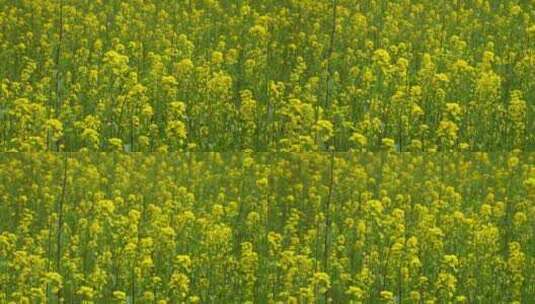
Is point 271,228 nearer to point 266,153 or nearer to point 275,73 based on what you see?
point 266,153

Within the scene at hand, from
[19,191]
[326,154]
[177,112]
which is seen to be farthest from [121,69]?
[326,154]

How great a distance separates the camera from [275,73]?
3.66 m

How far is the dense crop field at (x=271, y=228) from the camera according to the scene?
3.51 meters

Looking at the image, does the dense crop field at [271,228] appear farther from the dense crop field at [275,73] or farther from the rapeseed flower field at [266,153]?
the dense crop field at [275,73]

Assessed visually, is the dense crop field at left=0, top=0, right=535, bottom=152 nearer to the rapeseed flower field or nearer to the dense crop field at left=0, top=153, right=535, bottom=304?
the rapeseed flower field

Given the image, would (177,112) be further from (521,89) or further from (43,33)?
(521,89)

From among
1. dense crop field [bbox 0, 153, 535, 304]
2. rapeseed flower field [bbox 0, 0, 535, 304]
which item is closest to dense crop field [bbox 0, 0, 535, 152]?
rapeseed flower field [bbox 0, 0, 535, 304]

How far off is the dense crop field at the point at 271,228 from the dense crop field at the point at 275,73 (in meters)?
0.12

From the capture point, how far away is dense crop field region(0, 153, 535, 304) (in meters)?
3.51

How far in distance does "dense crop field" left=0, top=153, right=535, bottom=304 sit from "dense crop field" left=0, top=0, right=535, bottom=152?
0.12 m

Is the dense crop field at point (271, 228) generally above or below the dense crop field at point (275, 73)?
below

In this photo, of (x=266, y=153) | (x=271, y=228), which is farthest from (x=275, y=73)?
(x=271, y=228)

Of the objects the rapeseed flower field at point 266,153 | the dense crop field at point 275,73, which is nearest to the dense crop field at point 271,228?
the rapeseed flower field at point 266,153

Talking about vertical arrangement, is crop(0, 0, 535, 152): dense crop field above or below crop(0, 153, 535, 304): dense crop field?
above
